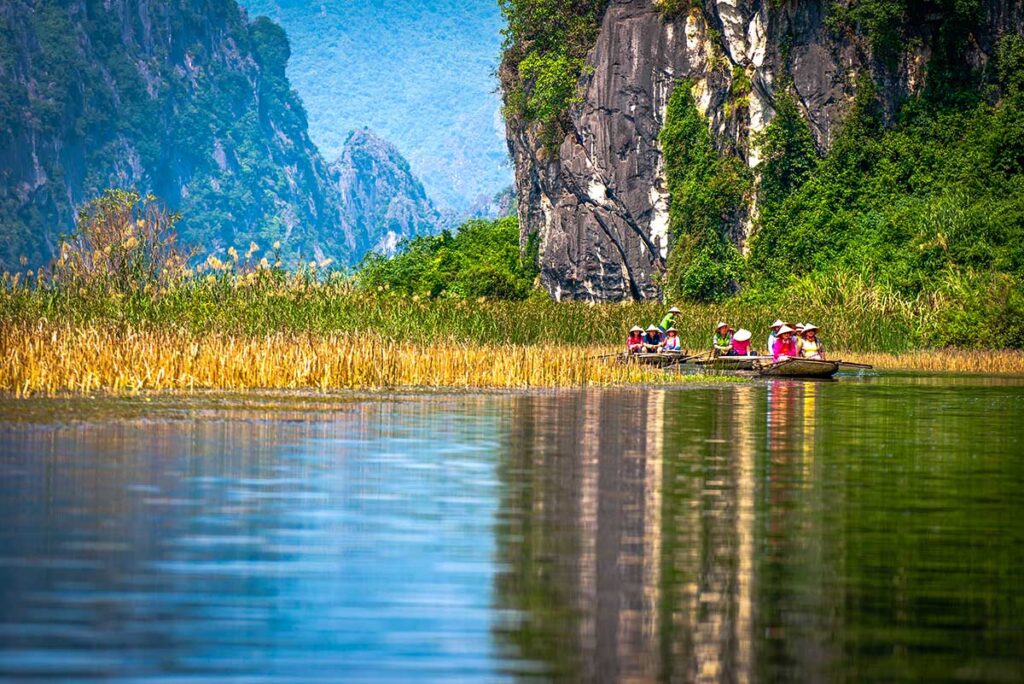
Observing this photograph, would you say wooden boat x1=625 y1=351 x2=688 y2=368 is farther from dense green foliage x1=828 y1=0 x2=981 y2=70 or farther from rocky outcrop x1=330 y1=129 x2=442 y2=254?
rocky outcrop x1=330 y1=129 x2=442 y2=254

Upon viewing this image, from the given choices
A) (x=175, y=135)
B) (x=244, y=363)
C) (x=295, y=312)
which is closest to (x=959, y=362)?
(x=295, y=312)

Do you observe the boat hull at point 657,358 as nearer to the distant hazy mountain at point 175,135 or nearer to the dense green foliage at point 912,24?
the dense green foliage at point 912,24

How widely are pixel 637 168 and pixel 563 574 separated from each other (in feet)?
197

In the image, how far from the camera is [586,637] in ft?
25.0

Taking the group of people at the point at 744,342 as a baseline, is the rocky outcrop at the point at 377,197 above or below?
above

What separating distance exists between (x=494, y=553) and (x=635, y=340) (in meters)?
30.6

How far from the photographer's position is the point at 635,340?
40.4 metres

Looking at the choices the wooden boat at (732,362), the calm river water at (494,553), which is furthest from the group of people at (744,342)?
the calm river water at (494,553)

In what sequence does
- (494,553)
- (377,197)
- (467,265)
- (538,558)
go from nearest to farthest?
(538,558) → (494,553) → (467,265) → (377,197)

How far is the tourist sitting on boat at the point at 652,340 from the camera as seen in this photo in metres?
38.9

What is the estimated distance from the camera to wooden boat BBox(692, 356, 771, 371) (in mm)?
36750

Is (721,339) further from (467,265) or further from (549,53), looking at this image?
(467,265)

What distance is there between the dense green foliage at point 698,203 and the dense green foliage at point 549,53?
7.00m

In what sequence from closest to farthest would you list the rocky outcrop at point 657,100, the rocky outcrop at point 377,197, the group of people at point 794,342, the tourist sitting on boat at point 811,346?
the group of people at point 794,342 < the tourist sitting on boat at point 811,346 < the rocky outcrop at point 657,100 < the rocky outcrop at point 377,197
